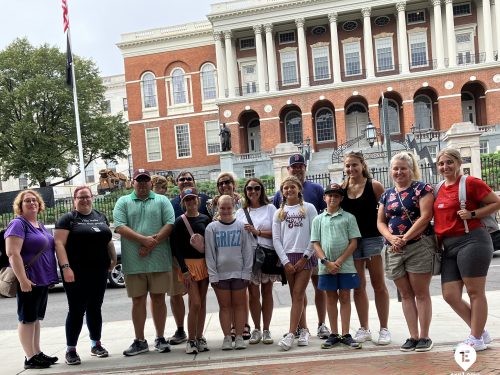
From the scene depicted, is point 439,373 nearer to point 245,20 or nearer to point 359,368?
point 359,368

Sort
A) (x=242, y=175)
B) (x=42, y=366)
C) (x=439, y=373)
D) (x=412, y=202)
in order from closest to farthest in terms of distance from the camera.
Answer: (x=439, y=373) < (x=412, y=202) < (x=42, y=366) < (x=242, y=175)

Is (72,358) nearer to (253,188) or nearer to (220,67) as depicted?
(253,188)

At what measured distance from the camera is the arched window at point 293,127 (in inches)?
1828

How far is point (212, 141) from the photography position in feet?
163

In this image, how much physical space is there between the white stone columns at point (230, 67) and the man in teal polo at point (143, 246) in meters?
40.5

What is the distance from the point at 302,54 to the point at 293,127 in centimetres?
610

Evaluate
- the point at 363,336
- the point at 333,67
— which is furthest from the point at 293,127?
the point at 363,336

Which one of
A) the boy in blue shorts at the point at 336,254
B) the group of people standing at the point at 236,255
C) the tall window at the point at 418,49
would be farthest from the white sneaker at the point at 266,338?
the tall window at the point at 418,49

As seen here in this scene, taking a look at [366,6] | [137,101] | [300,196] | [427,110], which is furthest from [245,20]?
[300,196]

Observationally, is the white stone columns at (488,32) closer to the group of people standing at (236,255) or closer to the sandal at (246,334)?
the group of people standing at (236,255)

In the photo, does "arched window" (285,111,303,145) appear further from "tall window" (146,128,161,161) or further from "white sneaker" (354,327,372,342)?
"white sneaker" (354,327,372,342)

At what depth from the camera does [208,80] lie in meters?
49.6

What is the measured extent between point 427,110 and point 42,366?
1693 inches

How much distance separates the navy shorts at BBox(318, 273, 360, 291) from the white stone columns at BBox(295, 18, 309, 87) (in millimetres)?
40048
